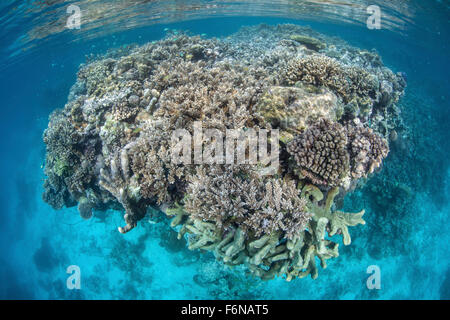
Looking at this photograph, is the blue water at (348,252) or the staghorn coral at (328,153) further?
the blue water at (348,252)

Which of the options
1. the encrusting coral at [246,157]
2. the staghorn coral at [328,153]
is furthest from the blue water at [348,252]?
the staghorn coral at [328,153]

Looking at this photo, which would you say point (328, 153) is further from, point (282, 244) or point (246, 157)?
point (282, 244)

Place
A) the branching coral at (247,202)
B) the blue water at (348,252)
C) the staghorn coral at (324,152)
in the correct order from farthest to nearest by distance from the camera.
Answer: the blue water at (348,252)
the staghorn coral at (324,152)
the branching coral at (247,202)

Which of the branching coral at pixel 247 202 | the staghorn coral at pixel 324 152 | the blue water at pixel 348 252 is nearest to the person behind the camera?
the branching coral at pixel 247 202

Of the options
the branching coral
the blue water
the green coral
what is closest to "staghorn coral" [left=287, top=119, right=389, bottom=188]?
the green coral

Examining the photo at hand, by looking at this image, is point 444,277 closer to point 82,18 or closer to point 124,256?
point 124,256

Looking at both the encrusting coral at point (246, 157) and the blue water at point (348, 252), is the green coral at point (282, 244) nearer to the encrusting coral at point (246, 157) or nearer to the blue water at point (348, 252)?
the encrusting coral at point (246, 157)

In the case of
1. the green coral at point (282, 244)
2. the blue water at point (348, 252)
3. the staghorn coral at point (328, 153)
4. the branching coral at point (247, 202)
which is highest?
the staghorn coral at point (328, 153)

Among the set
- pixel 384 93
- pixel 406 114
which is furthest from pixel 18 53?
pixel 406 114

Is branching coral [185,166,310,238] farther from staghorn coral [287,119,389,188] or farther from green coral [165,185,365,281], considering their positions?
staghorn coral [287,119,389,188]
